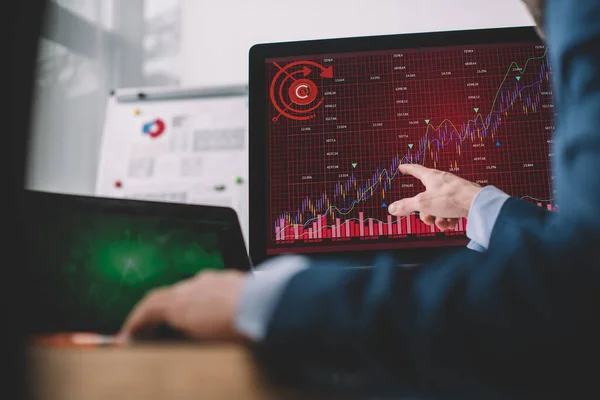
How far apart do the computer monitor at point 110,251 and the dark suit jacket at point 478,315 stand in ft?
1.22

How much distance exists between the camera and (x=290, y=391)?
230mm

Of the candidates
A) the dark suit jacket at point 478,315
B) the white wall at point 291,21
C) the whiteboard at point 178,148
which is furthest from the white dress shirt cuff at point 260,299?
the white wall at point 291,21

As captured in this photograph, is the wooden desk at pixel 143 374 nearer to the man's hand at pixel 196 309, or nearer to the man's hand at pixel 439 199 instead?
the man's hand at pixel 196 309

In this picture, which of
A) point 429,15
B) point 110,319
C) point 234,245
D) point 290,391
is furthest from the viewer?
point 429,15

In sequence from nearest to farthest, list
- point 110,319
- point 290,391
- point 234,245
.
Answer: point 290,391
point 110,319
point 234,245

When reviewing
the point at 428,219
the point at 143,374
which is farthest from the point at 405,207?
the point at 143,374

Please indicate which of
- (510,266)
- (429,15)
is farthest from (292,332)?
(429,15)

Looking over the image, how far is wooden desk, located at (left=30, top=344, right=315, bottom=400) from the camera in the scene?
0.21 m

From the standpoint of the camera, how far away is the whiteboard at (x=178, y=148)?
127 cm

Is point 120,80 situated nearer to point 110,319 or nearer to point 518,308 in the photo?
point 110,319

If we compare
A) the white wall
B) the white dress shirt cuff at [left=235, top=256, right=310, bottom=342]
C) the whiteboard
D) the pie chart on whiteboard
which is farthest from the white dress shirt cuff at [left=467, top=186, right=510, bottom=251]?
the white wall

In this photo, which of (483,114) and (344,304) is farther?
(483,114)

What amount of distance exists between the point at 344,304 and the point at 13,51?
24 centimetres

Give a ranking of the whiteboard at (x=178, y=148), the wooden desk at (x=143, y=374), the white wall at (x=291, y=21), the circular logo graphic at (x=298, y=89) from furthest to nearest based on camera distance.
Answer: the white wall at (x=291, y=21)
the whiteboard at (x=178, y=148)
the circular logo graphic at (x=298, y=89)
the wooden desk at (x=143, y=374)
